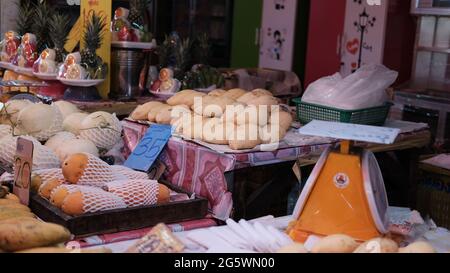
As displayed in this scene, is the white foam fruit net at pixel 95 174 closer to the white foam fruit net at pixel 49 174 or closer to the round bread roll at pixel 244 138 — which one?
the white foam fruit net at pixel 49 174

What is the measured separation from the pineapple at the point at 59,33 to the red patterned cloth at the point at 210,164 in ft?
5.34

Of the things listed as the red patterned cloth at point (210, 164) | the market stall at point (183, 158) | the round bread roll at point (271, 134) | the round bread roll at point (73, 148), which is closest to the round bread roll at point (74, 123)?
the market stall at point (183, 158)

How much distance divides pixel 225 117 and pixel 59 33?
1804 mm

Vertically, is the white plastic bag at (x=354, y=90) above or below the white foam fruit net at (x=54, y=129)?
above

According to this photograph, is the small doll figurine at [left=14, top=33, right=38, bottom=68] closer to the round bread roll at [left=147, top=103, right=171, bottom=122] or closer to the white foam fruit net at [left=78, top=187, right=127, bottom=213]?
the round bread roll at [left=147, top=103, right=171, bottom=122]

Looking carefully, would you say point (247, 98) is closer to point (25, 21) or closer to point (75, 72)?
point (75, 72)

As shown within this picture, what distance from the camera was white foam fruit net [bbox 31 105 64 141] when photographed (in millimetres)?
2600

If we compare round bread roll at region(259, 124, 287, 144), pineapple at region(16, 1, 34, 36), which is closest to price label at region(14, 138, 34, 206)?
round bread roll at region(259, 124, 287, 144)

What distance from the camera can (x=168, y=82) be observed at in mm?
3883

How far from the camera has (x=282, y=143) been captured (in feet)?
8.26

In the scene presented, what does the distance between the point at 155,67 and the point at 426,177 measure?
6.26 ft

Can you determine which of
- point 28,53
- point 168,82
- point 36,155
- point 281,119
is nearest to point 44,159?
point 36,155

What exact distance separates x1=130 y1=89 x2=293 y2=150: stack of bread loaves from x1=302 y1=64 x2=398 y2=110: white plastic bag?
200 millimetres

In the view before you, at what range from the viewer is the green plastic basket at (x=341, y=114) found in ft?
8.91
